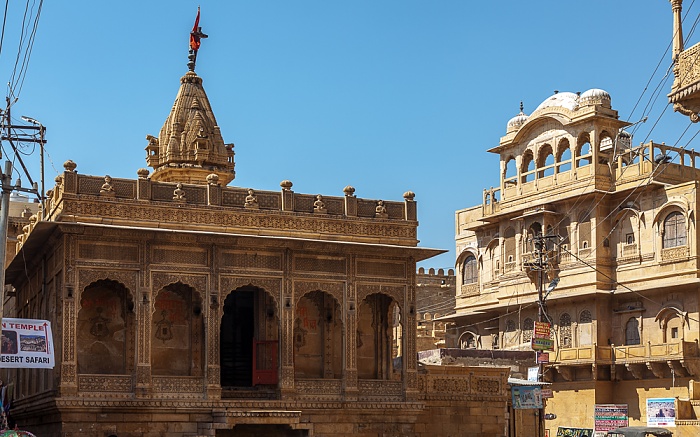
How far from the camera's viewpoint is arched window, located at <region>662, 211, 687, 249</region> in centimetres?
4278

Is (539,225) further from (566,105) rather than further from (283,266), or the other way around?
(283,266)

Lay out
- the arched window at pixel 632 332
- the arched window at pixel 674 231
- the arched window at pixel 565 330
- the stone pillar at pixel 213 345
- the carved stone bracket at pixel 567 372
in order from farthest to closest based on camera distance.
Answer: the arched window at pixel 565 330 → the carved stone bracket at pixel 567 372 → the arched window at pixel 632 332 → the arched window at pixel 674 231 → the stone pillar at pixel 213 345

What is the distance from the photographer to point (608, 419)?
1411 inches

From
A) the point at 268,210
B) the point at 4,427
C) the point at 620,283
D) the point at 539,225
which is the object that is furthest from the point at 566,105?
the point at 4,427

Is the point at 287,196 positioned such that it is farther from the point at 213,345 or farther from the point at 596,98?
the point at 596,98

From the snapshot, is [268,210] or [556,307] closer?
[268,210]

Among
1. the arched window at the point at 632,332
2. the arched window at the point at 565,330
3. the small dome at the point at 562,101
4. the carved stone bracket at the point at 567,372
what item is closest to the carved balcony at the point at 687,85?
the arched window at the point at 632,332

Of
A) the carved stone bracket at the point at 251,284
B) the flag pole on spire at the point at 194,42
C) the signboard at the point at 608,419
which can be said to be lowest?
the signboard at the point at 608,419

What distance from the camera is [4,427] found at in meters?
25.4

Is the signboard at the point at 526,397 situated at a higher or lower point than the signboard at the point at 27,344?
lower

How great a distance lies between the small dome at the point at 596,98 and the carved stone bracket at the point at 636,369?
10792 mm

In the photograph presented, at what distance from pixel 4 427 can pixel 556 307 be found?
2705cm

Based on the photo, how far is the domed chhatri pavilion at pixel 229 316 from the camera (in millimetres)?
27125

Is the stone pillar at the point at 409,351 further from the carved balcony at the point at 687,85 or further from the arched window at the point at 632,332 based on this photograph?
the arched window at the point at 632,332
